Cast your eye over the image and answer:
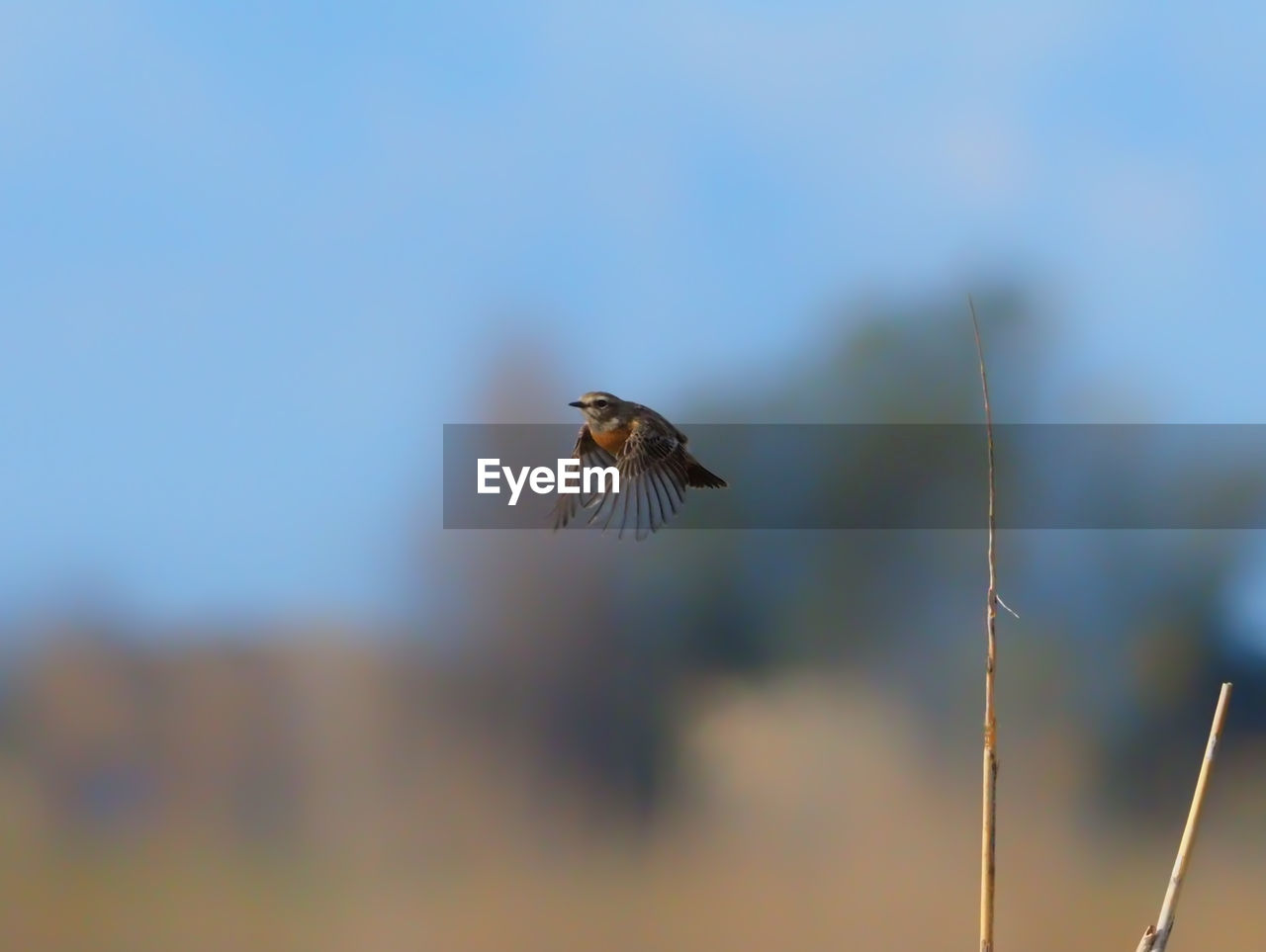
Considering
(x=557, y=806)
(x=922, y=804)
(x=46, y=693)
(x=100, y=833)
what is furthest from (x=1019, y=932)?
(x=46, y=693)

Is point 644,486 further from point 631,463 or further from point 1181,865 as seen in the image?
point 1181,865

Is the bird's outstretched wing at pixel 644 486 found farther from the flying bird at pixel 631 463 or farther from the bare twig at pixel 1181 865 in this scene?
the bare twig at pixel 1181 865

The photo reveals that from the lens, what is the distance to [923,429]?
1.98 metres

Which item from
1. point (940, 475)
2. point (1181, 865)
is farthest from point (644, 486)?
point (940, 475)

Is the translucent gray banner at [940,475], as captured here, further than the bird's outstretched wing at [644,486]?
Yes

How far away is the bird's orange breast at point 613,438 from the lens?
1.29m

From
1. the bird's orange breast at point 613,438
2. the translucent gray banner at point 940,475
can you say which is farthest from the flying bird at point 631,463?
the translucent gray banner at point 940,475

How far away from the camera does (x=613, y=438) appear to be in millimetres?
1295

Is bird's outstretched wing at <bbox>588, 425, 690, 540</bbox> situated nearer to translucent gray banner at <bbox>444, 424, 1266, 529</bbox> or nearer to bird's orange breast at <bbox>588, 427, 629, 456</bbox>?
bird's orange breast at <bbox>588, 427, 629, 456</bbox>

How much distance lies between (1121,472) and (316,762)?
1302mm

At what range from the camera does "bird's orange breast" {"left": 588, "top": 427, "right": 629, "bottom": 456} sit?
129cm

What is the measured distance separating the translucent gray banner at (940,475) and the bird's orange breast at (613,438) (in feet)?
1.79

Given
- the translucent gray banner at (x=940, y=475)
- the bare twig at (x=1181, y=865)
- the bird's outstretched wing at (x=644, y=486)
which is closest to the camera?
the bare twig at (x=1181, y=865)

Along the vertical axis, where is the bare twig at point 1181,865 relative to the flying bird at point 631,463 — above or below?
below
